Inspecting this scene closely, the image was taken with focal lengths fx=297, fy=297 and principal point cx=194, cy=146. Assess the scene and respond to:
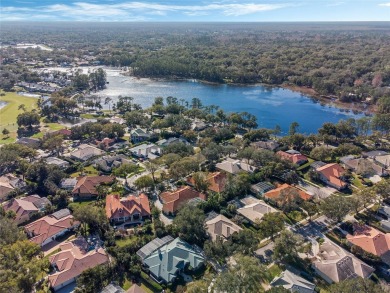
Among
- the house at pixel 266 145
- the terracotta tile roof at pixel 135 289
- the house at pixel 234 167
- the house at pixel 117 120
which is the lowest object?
the house at pixel 117 120

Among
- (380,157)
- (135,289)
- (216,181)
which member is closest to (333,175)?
(380,157)

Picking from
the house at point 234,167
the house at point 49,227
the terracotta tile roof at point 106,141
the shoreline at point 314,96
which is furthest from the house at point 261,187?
the shoreline at point 314,96

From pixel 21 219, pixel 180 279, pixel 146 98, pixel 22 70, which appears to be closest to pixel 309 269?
pixel 180 279

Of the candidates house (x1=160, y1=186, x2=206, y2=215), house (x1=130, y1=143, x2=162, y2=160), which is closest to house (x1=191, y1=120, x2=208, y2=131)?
house (x1=130, y1=143, x2=162, y2=160)

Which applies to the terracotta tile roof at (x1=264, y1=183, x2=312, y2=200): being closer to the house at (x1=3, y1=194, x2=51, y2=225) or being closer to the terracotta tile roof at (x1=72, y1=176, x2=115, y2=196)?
the terracotta tile roof at (x1=72, y1=176, x2=115, y2=196)

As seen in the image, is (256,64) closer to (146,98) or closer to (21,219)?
(146,98)

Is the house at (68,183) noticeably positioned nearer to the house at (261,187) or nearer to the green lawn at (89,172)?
the green lawn at (89,172)

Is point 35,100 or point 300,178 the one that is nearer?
point 300,178
